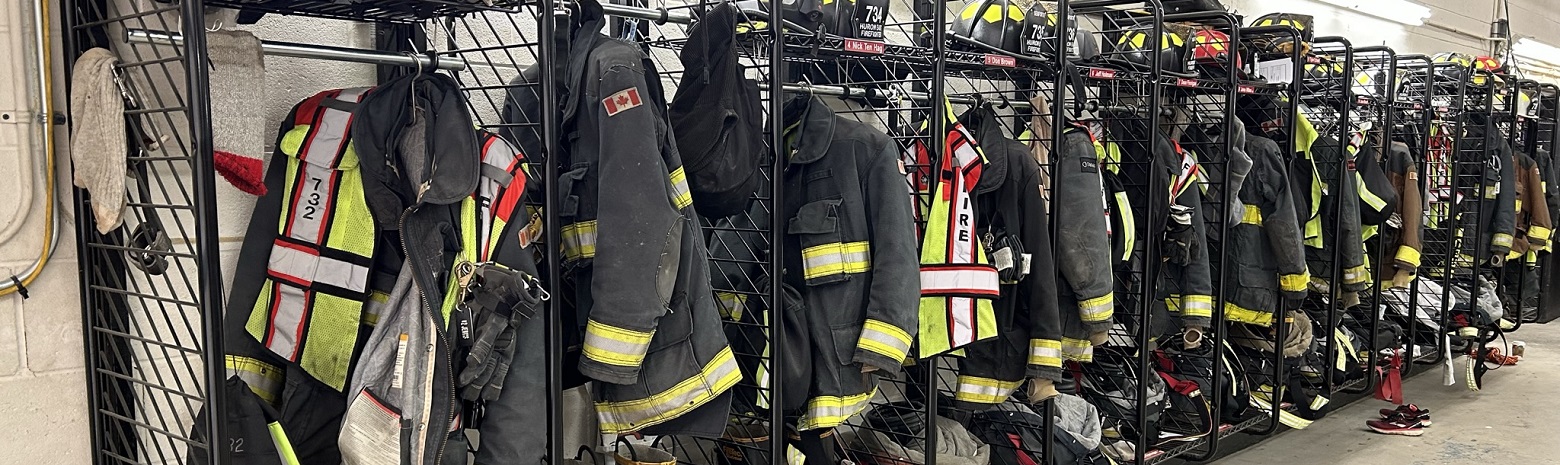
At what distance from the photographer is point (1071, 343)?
3752mm

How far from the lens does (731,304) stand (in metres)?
3.02

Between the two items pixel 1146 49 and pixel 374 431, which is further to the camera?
pixel 1146 49

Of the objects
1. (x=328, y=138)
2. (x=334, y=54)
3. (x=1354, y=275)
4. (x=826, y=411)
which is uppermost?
(x=334, y=54)

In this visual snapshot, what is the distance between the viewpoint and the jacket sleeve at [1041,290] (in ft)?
11.1

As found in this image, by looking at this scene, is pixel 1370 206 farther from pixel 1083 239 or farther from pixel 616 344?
pixel 616 344


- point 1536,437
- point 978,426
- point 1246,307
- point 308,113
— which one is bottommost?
point 1536,437

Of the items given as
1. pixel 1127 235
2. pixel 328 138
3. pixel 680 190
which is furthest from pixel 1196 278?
pixel 328 138

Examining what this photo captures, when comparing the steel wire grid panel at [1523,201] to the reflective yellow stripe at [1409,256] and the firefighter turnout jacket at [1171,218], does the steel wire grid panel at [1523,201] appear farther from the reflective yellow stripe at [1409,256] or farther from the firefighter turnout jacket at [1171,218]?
the firefighter turnout jacket at [1171,218]

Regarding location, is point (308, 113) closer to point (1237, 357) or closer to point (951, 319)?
point (951, 319)

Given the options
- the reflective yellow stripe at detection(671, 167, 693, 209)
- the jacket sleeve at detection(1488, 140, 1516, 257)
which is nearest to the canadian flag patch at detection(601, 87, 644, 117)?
the reflective yellow stripe at detection(671, 167, 693, 209)

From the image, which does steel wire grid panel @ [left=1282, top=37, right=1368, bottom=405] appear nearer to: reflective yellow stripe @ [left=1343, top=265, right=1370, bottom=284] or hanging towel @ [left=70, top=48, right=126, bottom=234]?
reflective yellow stripe @ [left=1343, top=265, right=1370, bottom=284]

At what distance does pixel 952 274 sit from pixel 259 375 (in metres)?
1.74

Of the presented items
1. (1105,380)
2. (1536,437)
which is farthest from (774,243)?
(1536,437)

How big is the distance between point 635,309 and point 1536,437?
4.97 metres
